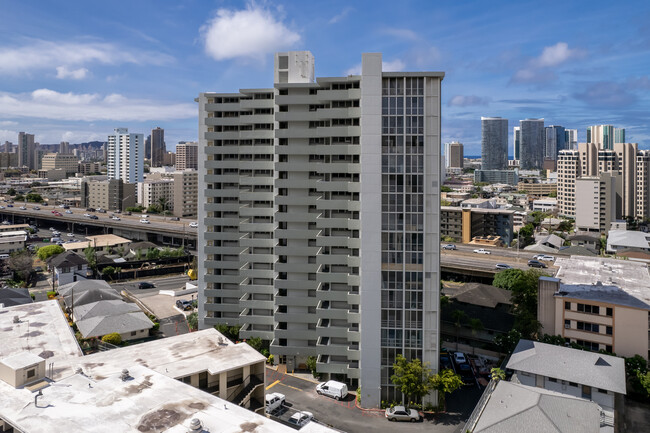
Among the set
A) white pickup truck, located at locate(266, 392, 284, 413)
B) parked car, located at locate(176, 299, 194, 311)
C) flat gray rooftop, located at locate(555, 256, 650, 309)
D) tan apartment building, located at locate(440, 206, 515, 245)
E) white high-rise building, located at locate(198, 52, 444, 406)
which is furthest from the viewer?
tan apartment building, located at locate(440, 206, 515, 245)

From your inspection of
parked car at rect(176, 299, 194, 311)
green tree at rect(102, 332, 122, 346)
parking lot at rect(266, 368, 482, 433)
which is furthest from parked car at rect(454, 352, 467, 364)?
parked car at rect(176, 299, 194, 311)

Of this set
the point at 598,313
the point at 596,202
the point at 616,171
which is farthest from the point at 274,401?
the point at 616,171

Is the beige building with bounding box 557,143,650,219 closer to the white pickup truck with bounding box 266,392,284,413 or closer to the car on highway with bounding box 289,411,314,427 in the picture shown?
the white pickup truck with bounding box 266,392,284,413

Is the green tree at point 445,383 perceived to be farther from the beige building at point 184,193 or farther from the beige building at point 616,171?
the beige building at point 616,171

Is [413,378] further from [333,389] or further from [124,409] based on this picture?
[124,409]

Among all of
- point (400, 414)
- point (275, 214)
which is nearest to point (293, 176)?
point (275, 214)

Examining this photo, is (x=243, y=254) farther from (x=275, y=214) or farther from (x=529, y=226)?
(x=529, y=226)
